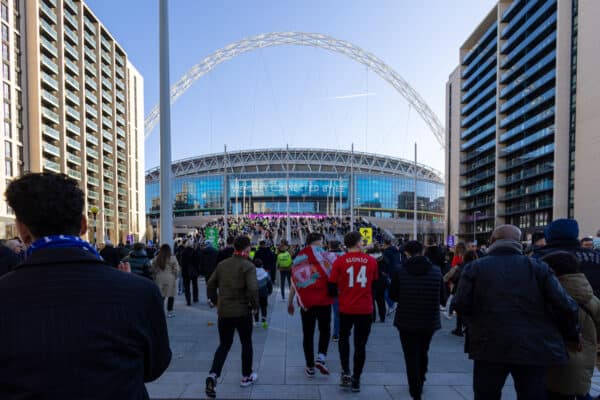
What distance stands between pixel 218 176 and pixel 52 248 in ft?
301

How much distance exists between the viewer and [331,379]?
5.13m

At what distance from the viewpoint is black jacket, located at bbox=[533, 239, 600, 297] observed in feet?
12.6

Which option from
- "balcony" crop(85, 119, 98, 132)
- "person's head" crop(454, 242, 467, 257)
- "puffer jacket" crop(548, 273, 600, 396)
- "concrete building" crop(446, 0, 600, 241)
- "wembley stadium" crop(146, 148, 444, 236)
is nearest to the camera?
"puffer jacket" crop(548, 273, 600, 396)

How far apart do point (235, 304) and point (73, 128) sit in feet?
194

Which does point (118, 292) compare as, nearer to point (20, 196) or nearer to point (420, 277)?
point (20, 196)

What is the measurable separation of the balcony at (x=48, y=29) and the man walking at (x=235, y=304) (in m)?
56.2

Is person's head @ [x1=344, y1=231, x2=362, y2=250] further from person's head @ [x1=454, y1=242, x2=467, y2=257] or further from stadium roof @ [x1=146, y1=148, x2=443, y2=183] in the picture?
stadium roof @ [x1=146, y1=148, x2=443, y2=183]

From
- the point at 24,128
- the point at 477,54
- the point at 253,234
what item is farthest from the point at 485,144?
the point at 24,128

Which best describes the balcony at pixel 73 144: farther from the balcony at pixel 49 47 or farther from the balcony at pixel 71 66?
the balcony at pixel 49 47

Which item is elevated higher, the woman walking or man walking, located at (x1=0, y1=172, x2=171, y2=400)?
man walking, located at (x1=0, y1=172, x2=171, y2=400)

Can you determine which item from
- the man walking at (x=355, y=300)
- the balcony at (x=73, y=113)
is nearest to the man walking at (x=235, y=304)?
the man walking at (x=355, y=300)

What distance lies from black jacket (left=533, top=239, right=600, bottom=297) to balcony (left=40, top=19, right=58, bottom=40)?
5883 cm

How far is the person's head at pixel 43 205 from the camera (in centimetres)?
A: 152

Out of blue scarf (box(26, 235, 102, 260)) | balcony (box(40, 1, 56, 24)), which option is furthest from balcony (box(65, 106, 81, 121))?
blue scarf (box(26, 235, 102, 260))
